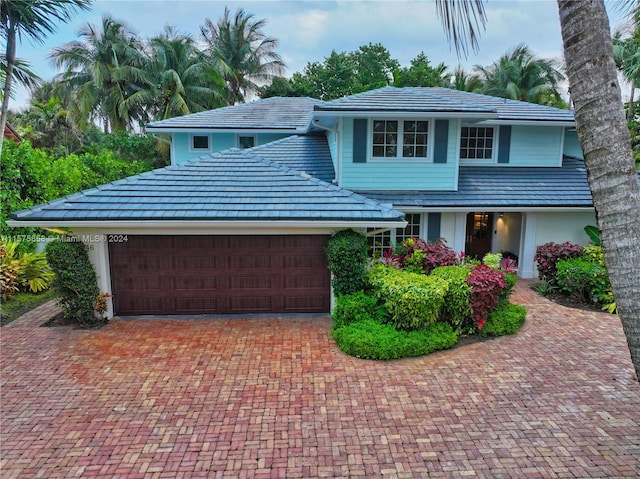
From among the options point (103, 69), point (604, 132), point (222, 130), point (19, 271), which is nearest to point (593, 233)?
point (604, 132)

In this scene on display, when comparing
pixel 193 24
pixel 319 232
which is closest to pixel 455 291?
pixel 319 232

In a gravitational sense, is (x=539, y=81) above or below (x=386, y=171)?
above

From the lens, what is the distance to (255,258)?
913 cm

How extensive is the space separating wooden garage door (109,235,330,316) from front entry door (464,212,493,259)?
22.8ft

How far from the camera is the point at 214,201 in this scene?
9031 millimetres

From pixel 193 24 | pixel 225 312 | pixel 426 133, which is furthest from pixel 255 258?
pixel 193 24

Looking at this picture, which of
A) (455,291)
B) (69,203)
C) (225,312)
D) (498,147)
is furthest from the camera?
(498,147)

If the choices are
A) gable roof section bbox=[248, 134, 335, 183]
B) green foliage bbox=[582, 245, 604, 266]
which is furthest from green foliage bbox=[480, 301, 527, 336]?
gable roof section bbox=[248, 134, 335, 183]

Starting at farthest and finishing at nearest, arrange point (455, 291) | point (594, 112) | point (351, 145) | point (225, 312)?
point (351, 145) < point (225, 312) < point (455, 291) < point (594, 112)

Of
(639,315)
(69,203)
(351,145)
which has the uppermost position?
(351,145)

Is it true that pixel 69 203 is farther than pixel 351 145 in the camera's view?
No

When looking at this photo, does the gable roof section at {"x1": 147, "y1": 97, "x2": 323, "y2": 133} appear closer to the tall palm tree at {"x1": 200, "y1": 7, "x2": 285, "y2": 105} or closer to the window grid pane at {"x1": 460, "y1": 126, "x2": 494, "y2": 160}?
the window grid pane at {"x1": 460, "y1": 126, "x2": 494, "y2": 160}

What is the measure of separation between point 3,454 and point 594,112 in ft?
22.9

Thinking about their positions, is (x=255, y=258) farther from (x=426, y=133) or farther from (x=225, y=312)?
(x=426, y=133)
